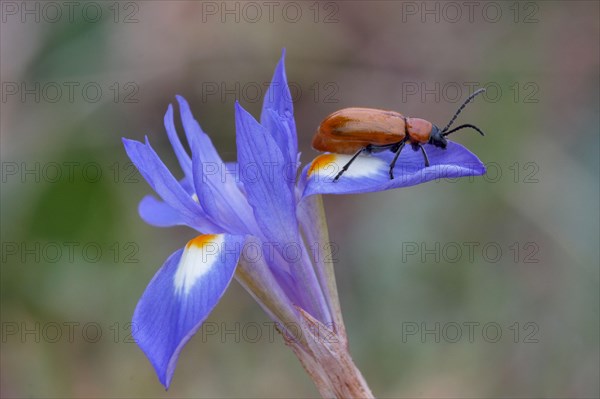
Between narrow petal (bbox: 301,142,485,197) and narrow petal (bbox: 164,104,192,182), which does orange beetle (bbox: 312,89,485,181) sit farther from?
narrow petal (bbox: 164,104,192,182)

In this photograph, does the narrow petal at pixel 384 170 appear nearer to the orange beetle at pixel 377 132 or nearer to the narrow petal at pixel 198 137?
the orange beetle at pixel 377 132

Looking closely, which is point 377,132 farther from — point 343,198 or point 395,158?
point 343,198

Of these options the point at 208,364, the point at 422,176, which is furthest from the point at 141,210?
the point at 208,364

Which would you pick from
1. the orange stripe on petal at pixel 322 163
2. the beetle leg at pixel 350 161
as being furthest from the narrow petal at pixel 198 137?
the beetle leg at pixel 350 161

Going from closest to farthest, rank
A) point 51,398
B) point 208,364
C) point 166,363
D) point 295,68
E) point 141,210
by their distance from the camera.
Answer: point 166,363, point 141,210, point 51,398, point 208,364, point 295,68

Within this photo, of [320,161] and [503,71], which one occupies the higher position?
[503,71]

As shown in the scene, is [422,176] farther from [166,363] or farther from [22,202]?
[22,202]
